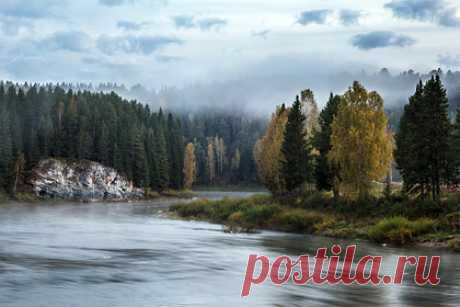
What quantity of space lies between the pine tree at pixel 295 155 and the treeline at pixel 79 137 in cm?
6626

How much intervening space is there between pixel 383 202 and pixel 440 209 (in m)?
6.77

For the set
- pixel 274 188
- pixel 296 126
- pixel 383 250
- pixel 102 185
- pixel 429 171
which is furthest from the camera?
pixel 102 185

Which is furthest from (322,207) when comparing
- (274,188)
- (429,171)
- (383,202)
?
(274,188)

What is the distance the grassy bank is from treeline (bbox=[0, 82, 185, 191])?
2573 inches

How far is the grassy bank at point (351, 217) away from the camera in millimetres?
47625

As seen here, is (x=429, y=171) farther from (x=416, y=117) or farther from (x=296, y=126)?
(x=296, y=126)

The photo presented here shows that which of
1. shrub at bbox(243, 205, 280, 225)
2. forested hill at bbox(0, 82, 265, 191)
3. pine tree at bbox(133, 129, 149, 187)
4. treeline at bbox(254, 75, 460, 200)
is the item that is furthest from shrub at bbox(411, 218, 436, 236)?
pine tree at bbox(133, 129, 149, 187)

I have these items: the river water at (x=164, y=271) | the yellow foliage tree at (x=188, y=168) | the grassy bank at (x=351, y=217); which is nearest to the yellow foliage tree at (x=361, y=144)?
the grassy bank at (x=351, y=217)

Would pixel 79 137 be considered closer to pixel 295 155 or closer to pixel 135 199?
pixel 135 199

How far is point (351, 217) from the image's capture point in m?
58.1

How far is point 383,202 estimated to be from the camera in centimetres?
5784

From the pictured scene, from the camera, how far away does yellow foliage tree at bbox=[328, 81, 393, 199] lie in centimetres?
5988

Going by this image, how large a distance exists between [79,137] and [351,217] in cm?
9422

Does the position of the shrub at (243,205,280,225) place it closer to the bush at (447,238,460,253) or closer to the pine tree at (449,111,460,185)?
the pine tree at (449,111,460,185)
